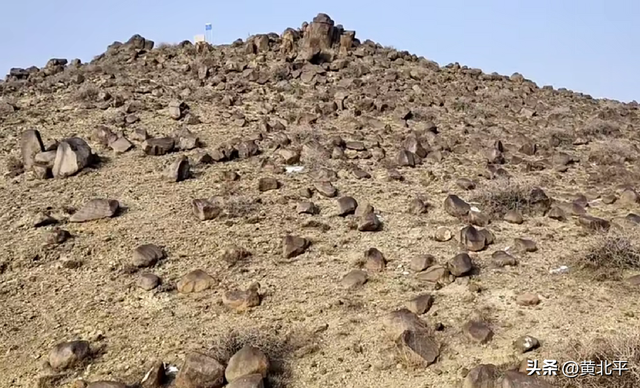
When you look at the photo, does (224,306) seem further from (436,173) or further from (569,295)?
(436,173)

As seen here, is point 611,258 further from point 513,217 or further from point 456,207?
point 456,207

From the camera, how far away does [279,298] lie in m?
6.85

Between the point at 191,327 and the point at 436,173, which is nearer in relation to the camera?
the point at 191,327

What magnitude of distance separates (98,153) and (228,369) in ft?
25.1

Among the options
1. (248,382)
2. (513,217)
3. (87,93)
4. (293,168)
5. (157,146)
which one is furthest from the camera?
(87,93)

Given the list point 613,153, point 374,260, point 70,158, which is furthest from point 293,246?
point 613,153

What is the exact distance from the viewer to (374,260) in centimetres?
740

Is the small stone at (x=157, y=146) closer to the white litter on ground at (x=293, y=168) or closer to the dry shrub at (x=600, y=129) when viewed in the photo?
the white litter on ground at (x=293, y=168)

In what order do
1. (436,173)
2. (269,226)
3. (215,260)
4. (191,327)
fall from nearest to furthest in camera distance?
(191,327) → (215,260) → (269,226) → (436,173)

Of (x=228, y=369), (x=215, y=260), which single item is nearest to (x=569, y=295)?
(x=228, y=369)

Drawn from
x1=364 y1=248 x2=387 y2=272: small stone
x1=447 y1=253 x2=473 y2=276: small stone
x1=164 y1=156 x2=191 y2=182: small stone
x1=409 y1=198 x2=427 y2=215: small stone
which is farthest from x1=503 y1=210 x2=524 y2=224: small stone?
x1=164 y1=156 x2=191 y2=182: small stone

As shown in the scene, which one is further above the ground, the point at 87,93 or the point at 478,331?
the point at 87,93

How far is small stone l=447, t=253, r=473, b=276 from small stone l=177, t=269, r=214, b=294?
2.66 metres

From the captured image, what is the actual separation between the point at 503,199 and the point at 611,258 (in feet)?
7.85
